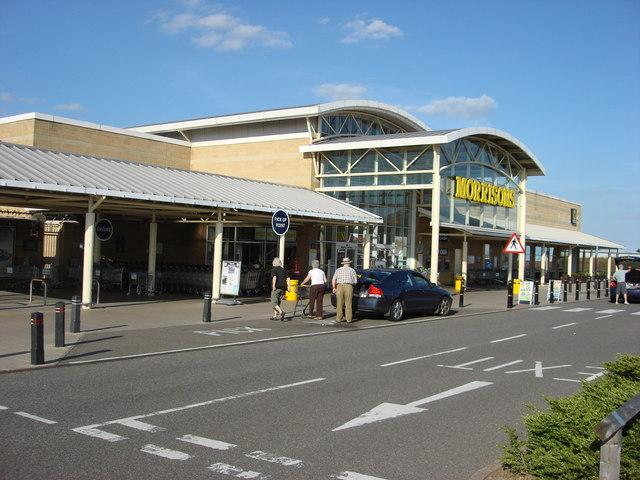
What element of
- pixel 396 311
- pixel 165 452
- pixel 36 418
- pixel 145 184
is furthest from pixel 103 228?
pixel 165 452

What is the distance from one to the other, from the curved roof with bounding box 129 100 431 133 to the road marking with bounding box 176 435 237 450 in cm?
2531

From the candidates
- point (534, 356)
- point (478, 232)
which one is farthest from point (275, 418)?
point (478, 232)

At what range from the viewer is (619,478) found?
182 inches

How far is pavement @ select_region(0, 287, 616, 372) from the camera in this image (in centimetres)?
1186

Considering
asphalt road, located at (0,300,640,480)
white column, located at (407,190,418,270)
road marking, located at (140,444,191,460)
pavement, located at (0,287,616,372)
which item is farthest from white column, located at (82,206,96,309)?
white column, located at (407,190,418,270)

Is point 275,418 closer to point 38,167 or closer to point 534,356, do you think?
point 534,356

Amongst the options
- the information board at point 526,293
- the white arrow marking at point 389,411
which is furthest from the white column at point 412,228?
the white arrow marking at point 389,411

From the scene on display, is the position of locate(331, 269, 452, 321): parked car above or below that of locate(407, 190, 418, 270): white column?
below

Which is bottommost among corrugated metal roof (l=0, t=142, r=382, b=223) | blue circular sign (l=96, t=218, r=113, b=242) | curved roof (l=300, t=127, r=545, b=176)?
blue circular sign (l=96, t=218, r=113, b=242)

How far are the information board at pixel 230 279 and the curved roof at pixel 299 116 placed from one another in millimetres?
11547

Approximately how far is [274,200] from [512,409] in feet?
54.7

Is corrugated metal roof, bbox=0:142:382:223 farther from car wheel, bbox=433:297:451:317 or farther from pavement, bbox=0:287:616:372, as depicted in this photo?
car wheel, bbox=433:297:451:317

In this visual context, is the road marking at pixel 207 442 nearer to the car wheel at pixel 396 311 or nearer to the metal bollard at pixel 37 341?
the metal bollard at pixel 37 341

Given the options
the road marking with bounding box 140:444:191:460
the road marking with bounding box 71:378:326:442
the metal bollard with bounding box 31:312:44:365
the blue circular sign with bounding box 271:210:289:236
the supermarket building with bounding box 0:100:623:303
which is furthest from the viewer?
the supermarket building with bounding box 0:100:623:303
